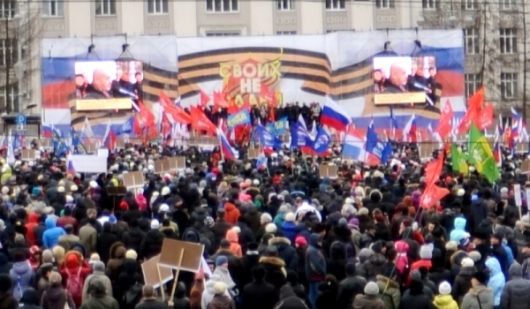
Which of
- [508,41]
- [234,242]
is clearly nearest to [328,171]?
[234,242]

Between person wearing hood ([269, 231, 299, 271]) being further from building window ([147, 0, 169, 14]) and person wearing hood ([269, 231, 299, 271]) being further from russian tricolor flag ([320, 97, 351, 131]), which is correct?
building window ([147, 0, 169, 14])

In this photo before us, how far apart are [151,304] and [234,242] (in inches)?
158

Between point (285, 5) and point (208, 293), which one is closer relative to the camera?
point (208, 293)

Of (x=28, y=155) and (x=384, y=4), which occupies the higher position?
(x=384, y=4)

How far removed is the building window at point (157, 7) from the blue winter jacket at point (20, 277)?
199ft

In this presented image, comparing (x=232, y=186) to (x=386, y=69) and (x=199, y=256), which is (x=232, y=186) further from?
(x=386, y=69)

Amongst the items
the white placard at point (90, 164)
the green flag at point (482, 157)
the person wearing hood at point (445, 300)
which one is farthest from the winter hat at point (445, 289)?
the white placard at point (90, 164)

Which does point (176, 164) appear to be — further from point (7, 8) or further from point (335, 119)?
point (7, 8)

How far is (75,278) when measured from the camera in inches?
649

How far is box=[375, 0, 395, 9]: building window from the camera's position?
77062 millimetres

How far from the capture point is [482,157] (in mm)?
26547

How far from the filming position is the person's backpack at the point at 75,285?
1639cm

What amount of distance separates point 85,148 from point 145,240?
26946 mm

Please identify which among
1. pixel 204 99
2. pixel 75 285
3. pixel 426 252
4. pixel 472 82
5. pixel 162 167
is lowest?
pixel 75 285
